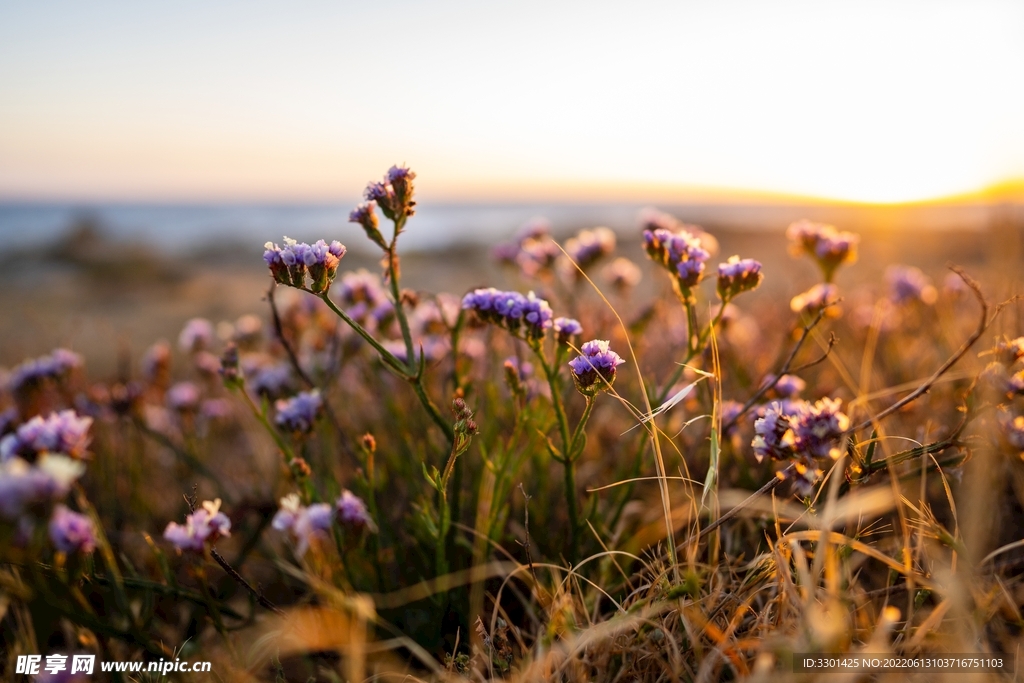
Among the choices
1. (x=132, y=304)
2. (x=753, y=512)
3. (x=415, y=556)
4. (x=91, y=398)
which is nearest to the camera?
(x=753, y=512)

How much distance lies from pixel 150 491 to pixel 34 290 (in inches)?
458

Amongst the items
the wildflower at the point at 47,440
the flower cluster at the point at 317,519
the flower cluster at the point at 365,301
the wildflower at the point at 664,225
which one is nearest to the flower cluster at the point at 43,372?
the flower cluster at the point at 365,301

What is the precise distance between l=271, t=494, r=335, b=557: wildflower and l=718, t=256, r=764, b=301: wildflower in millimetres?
1756

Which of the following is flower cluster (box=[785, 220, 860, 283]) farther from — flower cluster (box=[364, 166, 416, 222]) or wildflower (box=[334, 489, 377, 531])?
wildflower (box=[334, 489, 377, 531])

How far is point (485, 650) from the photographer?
232 cm

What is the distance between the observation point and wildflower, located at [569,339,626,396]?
2.19 meters

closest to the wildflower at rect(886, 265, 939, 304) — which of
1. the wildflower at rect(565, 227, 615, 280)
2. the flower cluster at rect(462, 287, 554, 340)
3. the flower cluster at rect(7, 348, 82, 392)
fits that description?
the wildflower at rect(565, 227, 615, 280)

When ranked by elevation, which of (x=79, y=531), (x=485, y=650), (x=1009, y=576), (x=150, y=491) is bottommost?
(x=150, y=491)

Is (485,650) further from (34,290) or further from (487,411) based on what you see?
(34,290)

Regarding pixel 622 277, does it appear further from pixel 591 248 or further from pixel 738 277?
pixel 738 277

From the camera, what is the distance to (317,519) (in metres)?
2.37

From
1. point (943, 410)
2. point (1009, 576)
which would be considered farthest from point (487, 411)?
point (943, 410)

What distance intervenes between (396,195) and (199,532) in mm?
1412

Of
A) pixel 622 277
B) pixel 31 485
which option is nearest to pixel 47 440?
pixel 31 485
